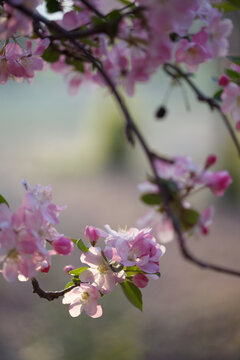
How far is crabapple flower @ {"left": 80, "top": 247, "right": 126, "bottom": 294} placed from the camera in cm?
72

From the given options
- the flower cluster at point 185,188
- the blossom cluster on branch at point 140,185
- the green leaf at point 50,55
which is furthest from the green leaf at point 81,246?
the green leaf at point 50,55

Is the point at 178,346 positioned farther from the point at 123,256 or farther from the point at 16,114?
the point at 16,114

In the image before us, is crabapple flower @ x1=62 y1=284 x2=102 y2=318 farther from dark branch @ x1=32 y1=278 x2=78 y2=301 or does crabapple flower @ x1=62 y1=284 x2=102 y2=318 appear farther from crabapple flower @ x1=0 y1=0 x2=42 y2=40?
crabapple flower @ x1=0 y1=0 x2=42 y2=40

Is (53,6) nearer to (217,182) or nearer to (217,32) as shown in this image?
(217,32)

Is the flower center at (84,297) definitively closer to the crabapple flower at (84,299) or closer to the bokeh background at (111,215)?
the crabapple flower at (84,299)

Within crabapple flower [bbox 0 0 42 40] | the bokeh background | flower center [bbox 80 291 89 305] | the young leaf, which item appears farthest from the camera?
the bokeh background

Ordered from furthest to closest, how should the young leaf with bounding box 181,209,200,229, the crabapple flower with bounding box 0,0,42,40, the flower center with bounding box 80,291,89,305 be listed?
1. the flower center with bounding box 80,291,89,305
2. the young leaf with bounding box 181,209,200,229
3. the crabapple flower with bounding box 0,0,42,40

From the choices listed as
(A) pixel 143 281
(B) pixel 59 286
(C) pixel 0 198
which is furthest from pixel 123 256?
(B) pixel 59 286

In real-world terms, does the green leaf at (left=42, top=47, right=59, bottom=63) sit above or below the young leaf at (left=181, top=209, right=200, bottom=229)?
above

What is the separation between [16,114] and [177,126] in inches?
104

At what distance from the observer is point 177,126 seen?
26.6ft

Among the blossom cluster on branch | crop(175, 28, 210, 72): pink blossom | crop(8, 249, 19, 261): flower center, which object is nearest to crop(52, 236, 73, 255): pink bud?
the blossom cluster on branch

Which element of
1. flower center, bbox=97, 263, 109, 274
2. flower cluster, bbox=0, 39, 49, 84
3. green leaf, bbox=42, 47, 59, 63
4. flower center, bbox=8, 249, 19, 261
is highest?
flower cluster, bbox=0, 39, 49, 84

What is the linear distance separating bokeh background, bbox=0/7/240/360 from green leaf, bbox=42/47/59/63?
178 mm
